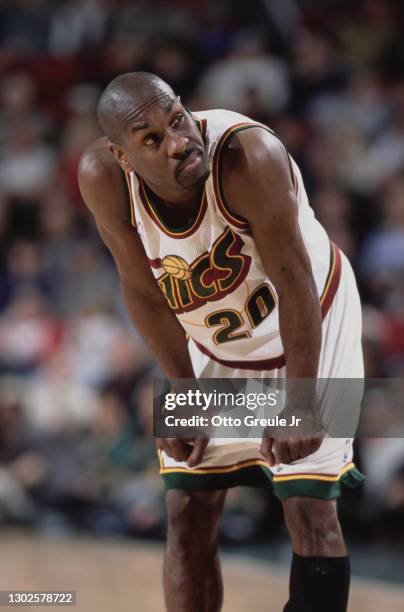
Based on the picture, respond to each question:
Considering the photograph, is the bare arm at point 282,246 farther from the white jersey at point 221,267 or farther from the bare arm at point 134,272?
the bare arm at point 134,272

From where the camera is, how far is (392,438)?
6.22 meters

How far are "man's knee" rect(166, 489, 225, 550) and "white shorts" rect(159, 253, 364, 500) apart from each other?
0.03 meters

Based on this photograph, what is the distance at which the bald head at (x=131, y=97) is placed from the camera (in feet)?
10.4

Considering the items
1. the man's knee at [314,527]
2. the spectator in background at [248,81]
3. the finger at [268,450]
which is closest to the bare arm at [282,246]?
the finger at [268,450]

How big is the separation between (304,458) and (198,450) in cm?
41

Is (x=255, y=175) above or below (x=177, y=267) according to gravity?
above

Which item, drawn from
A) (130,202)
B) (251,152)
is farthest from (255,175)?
(130,202)

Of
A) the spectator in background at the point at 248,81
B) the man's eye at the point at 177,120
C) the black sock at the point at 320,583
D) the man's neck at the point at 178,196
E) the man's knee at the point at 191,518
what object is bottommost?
the black sock at the point at 320,583

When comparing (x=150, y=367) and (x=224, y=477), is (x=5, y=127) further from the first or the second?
(x=224, y=477)

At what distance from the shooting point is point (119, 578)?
5.90 meters

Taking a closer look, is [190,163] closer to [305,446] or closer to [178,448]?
[305,446]

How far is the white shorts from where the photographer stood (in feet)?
11.4

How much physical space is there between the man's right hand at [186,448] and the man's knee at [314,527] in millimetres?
398

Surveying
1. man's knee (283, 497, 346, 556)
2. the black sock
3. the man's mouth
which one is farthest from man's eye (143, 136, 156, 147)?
the black sock
